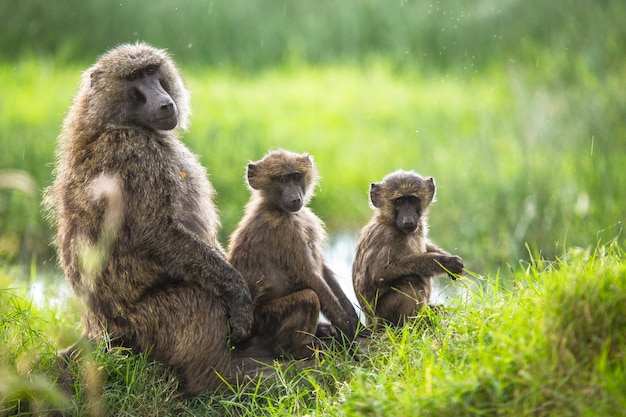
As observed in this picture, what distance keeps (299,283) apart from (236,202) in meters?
5.49

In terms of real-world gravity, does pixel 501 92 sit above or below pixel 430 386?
above

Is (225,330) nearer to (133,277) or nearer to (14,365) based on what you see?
(133,277)

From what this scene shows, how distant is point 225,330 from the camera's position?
5602mm

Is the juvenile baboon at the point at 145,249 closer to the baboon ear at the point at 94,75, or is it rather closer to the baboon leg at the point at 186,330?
the baboon leg at the point at 186,330

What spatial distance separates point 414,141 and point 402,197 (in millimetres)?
6073

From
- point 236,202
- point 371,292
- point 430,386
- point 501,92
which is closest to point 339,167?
point 236,202

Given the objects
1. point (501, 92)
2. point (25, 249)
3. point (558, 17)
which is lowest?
point (25, 249)

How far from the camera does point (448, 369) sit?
482cm

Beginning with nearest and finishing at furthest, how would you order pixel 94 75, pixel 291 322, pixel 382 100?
pixel 291 322 < pixel 94 75 < pixel 382 100

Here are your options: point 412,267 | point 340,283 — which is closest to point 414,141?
point 340,283

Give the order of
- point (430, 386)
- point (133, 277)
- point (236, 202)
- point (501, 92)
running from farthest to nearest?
point (501, 92)
point (236, 202)
point (133, 277)
point (430, 386)

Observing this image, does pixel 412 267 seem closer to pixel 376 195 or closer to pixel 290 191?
pixel 376 195

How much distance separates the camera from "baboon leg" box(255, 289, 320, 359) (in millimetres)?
5590

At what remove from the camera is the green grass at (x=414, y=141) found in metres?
10.1
